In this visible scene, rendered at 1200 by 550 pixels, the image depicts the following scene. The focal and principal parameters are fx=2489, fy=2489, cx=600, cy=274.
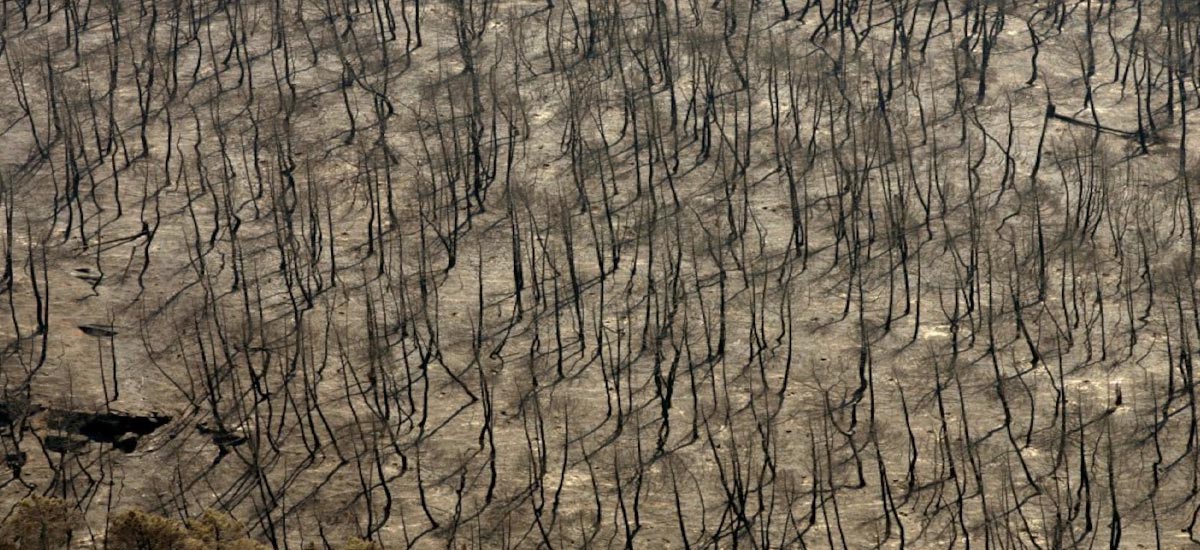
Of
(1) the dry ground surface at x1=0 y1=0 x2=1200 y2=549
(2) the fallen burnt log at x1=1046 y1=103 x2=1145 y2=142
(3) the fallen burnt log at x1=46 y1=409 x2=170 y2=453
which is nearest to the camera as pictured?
(1) the dry ground surface at x1=0 y1=0 x2=1200 y2=549

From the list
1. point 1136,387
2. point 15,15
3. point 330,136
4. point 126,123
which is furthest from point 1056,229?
point 15,15

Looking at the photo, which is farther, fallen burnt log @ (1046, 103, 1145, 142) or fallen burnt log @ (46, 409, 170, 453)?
fallen burnt log @ (1046, 103, 1145, 142)

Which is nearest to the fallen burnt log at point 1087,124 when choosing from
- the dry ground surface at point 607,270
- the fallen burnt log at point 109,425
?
the dry ground surface at point 607,270

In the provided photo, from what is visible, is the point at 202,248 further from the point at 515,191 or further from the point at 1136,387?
the point at 1136,387

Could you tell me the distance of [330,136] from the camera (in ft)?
146

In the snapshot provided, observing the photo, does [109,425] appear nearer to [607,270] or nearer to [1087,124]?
[607,270]

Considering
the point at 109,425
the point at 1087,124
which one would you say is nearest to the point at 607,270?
the point at 109,425

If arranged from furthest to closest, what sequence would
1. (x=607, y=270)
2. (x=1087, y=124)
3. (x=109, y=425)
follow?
(x=1087, y=124) < (x=607, y=270) < (x=109, y=425)

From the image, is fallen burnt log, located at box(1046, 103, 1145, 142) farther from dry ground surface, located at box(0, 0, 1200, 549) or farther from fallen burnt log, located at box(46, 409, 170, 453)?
fallen burnt log, located at box(46, 409, 170, 453)

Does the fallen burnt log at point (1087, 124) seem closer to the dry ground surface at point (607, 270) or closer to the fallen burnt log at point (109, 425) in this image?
the dry ground surface at point (607, 270)

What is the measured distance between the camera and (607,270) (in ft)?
133

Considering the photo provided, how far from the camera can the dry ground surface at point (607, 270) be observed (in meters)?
35.6

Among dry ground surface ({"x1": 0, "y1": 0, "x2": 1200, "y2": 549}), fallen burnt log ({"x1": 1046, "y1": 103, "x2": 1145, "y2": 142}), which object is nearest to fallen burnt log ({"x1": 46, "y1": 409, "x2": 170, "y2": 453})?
dry ground surface ({"x1": 0, "y1": 0, "x2": 1200, "y2": 549})

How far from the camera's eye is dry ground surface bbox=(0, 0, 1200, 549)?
35.6 meters
